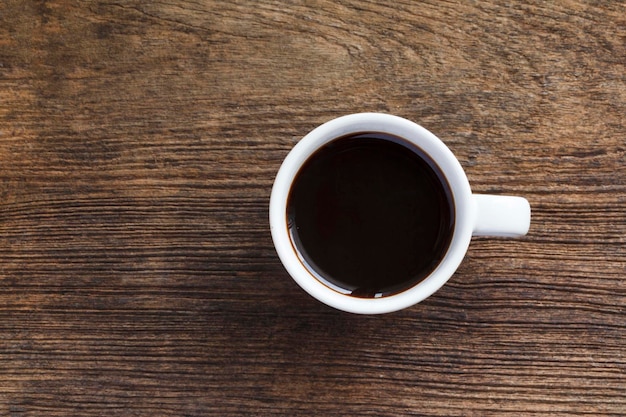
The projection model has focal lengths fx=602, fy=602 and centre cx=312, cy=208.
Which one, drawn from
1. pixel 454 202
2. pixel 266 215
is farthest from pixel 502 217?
pixel 266 215

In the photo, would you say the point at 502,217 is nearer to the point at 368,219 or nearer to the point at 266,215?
the point at 368,219

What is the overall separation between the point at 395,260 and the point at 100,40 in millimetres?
417

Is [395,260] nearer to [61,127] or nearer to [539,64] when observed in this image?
[539,64]

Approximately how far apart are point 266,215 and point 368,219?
0.13 m

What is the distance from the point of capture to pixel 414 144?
575 millimetres

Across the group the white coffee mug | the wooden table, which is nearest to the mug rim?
the white coffee mug

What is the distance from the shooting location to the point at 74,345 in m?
0.69

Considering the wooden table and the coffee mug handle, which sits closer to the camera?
the coffee mug handle

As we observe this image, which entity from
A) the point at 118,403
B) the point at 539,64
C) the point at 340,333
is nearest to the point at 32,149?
the point at 118,403

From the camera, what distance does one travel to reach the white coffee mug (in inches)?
21.6

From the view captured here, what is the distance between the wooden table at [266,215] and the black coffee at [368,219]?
86 millimetres

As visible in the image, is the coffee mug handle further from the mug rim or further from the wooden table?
the wooden table

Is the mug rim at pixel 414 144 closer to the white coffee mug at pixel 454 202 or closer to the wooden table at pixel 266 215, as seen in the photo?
the white coffee mug at pixel 454 202

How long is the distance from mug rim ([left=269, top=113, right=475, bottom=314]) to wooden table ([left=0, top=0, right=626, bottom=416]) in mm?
114
